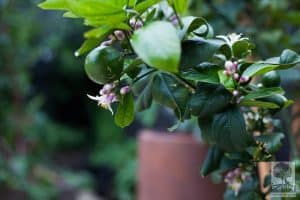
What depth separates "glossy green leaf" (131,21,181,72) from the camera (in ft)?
0.93

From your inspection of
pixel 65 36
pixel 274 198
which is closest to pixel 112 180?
pixel 65 36

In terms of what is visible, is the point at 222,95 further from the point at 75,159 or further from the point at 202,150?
the point at 75,159

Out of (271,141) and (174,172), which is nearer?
(271,141)

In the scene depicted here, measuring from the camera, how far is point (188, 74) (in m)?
0.38

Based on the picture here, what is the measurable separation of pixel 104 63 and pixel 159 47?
88mm

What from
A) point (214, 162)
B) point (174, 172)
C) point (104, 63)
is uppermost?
point (104, 63)

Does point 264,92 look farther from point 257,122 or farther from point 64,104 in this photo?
point 64,104

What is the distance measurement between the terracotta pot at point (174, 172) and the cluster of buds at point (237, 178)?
1.72 ft

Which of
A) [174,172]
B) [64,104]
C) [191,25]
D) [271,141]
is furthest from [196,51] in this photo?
[64,104]

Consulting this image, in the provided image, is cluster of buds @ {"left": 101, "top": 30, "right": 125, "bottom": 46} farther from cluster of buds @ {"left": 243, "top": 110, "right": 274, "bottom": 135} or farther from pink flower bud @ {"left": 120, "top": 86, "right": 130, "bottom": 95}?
cluster of buds @ {"left": 243, "top": 110, "right": 274, "bottom": 135}

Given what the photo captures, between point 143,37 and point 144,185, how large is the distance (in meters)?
0.84

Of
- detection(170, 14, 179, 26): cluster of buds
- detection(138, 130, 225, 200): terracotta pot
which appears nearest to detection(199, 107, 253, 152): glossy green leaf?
detection(170, 14, 179, 26): cluster of buds

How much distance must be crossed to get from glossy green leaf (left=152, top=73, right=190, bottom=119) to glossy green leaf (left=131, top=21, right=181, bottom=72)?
0.10 meters

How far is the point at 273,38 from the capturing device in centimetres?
83
